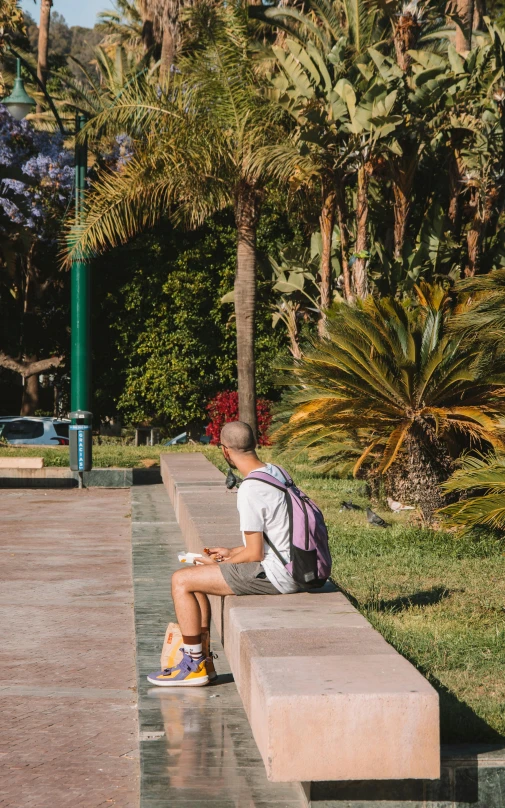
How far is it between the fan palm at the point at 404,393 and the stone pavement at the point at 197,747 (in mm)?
4323

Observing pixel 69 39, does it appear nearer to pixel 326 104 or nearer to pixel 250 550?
pixel 326 104

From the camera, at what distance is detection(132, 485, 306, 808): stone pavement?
4184mm

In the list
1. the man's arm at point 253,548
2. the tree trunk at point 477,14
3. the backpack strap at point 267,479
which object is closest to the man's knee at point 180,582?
the man's arm at point 253,548

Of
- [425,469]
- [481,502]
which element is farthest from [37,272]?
[481,502]

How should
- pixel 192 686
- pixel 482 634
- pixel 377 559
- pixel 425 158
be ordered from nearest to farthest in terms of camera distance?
1. pixel 192 686
2. pixel 482 634
3. pixel 377 559
4. pixel 425 158

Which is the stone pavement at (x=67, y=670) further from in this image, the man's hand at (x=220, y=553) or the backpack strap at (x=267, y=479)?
the backpack strap at (x=267, y=479)

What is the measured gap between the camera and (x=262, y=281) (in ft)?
79.2

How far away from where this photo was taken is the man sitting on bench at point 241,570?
545cm

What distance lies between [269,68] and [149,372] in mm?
9443

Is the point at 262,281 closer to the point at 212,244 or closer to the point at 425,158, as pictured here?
the point at 212,244

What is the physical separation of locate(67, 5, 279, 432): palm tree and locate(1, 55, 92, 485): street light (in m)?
0.36

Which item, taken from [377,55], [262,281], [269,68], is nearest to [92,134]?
[269,68]

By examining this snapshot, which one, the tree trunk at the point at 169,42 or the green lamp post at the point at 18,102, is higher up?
the tree trunk at the point at 169,42

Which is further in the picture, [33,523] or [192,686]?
[33,523]
